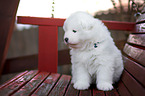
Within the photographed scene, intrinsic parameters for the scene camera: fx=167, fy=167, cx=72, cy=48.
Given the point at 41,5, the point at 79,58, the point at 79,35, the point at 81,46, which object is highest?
the point at 41,5

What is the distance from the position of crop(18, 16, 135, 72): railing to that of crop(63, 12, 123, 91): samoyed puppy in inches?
33.1

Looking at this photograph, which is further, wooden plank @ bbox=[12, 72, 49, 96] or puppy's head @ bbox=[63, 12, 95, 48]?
puppy's head @ bbox=[63, 12, 95, 48]

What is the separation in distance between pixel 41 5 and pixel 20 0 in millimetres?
362

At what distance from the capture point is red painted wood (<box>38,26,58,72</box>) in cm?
266

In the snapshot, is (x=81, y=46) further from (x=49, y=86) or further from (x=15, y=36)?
(x=15, y=36)

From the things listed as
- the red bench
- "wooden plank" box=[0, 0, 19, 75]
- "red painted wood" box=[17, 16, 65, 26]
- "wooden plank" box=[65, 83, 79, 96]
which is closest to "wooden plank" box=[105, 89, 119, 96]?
the red bench

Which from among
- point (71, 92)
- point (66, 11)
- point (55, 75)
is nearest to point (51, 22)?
point (66, 11)

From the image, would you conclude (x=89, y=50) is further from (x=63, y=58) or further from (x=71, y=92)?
(x=63, y=58)

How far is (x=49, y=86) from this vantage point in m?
1.85

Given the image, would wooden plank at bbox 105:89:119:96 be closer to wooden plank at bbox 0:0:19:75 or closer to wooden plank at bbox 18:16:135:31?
wooden plank at bbox 18:16:135:31

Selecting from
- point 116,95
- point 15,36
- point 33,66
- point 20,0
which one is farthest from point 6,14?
point 15,36

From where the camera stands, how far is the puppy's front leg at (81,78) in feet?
5.81

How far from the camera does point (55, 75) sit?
2.43m

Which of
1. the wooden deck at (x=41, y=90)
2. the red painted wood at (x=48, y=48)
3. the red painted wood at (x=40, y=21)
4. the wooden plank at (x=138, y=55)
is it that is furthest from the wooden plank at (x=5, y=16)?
the wooden plank at (x=138, y=55)
